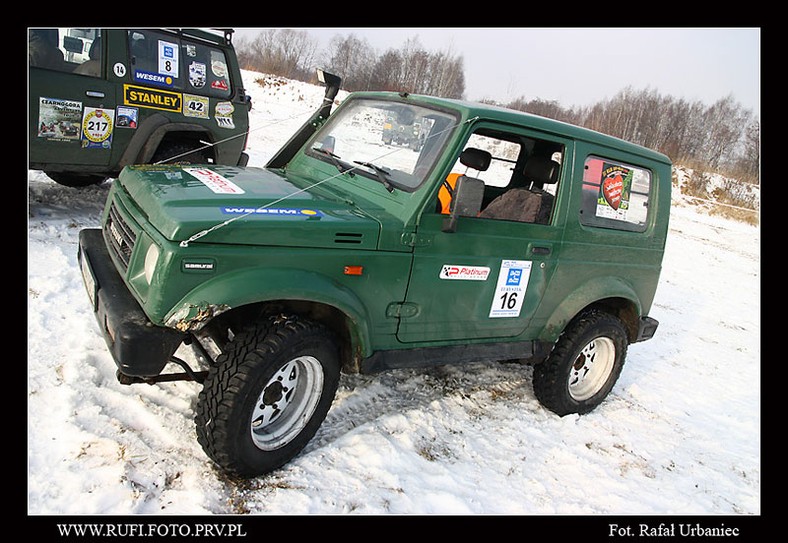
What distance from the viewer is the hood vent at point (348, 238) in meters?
2.79

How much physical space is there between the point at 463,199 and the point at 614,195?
5.08ft

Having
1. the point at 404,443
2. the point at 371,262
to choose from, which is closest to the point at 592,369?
the point at 404,443

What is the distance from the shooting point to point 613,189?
154 inches

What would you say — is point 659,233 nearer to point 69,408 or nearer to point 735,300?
point 69,408

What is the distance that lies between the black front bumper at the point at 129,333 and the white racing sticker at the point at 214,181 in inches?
27.7

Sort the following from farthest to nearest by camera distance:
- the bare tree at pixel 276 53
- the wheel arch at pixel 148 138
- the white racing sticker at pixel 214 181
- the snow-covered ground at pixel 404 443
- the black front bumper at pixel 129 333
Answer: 1. the bare tree at pixel 276 53
2. the wheel arch at pixel 148 138
3. the white racing sticker at pixel 214 181
4. the snow-covered ground at pixel 404 443
5. the black front bumper at pixel 129 333

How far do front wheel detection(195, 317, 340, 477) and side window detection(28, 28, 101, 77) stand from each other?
436 centimetres

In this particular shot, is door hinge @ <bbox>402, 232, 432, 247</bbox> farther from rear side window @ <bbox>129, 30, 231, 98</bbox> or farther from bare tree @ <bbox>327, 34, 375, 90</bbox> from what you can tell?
bare tree @ <bbox>327, 34, 375, 90</bbox>

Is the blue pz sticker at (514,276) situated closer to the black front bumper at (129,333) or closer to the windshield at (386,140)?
the windshield at (386,140)

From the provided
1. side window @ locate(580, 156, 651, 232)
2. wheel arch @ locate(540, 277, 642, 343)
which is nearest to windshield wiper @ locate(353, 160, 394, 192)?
side window @ locate(580, 156, 651, 232)

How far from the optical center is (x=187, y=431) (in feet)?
9.87

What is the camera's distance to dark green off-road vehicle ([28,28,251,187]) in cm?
535

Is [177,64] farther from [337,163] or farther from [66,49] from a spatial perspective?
[337,163]

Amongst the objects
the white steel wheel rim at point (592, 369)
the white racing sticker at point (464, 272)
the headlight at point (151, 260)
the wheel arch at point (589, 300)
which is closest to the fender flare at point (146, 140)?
the headlight at point (151, 260)
